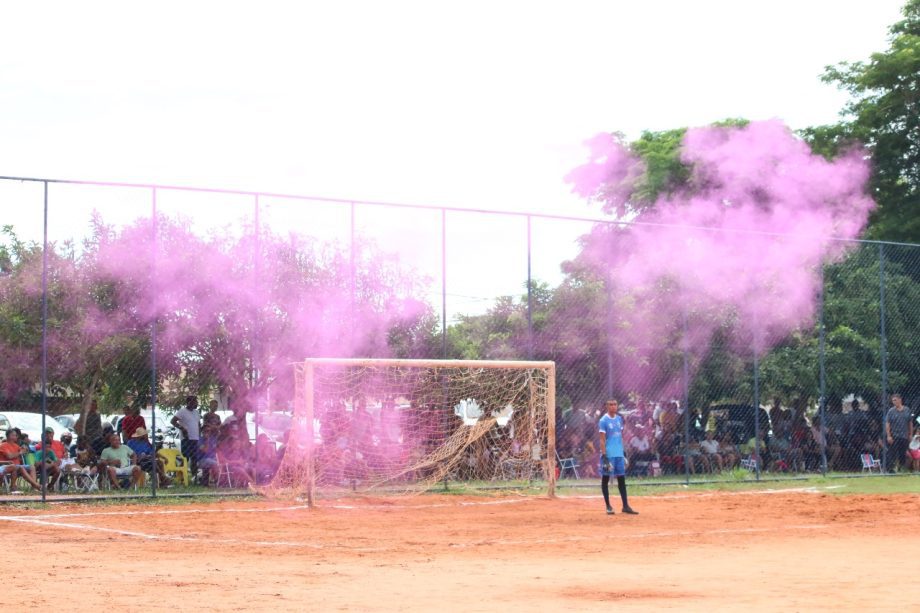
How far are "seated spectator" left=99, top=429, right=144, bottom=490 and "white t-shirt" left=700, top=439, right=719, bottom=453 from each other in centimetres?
1095

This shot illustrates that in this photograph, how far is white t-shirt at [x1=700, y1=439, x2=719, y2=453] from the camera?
24172 millimetres

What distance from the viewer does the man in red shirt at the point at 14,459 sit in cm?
1848

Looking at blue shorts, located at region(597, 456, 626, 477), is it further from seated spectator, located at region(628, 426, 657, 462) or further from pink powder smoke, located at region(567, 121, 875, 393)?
seated spectator, located at region(628, 426, 657, 462)

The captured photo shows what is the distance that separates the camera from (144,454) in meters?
20.2

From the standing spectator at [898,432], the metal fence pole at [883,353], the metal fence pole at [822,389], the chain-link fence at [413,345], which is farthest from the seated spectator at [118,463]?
the standing spectator at [898,432]

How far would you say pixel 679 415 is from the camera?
2423cm

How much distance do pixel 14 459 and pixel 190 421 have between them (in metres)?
2.77

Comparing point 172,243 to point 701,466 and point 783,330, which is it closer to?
point 701,466

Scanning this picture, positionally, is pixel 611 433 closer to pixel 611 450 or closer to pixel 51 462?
pixel 611 450

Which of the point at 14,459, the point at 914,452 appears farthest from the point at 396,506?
the point at 914,452

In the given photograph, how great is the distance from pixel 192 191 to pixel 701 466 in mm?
11388

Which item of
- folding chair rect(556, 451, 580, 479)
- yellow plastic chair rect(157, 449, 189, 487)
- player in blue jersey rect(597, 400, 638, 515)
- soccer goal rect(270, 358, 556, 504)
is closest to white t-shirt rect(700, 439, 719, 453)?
folding chair rect(556, 451, 580, 479)

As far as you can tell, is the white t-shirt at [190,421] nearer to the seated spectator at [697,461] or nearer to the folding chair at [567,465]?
the folding chair at [567,465]

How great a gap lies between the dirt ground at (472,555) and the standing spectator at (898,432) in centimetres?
652
